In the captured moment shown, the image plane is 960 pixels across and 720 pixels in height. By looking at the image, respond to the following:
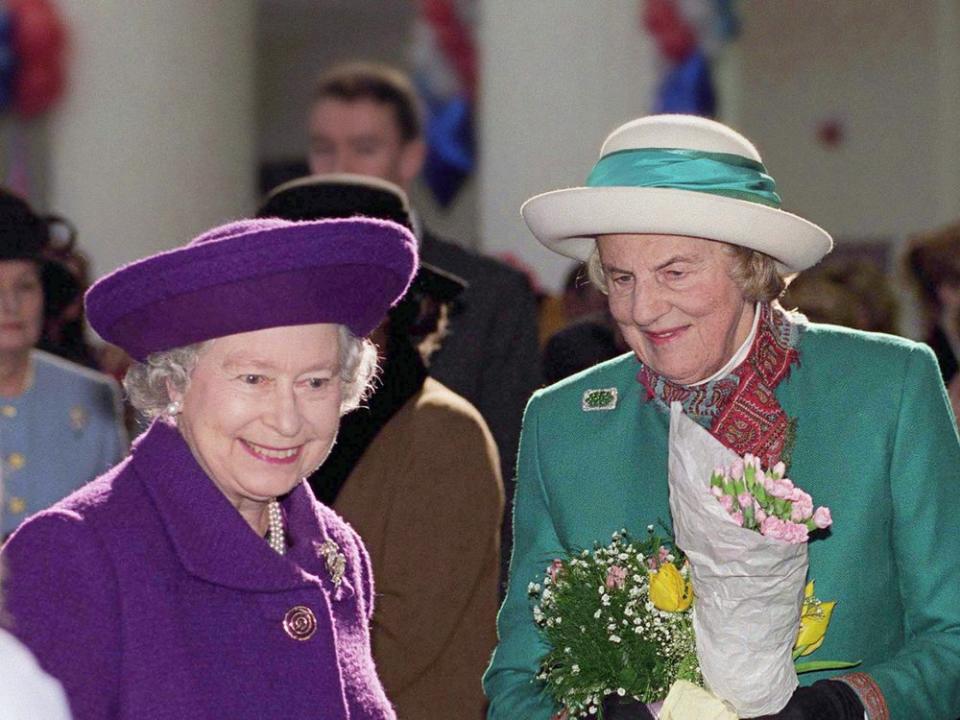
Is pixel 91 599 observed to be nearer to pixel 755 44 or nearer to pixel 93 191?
pixel 93 191

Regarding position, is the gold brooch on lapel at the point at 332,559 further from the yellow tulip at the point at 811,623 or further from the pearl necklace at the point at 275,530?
the yellow tulip at the point at 811,623

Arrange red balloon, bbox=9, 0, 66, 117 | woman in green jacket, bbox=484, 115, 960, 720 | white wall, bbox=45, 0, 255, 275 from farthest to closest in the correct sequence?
red balloon, bbox=9, 0, 66, 117
white wall, bbox=45, 0, 255, 275
woman in green jacket, bbox=484, 115, 960, 720

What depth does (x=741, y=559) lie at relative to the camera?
257 cm

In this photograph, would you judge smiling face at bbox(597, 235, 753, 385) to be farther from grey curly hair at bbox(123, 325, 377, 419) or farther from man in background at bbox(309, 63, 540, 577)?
man in background at bbox(309, 63, 540, 577)

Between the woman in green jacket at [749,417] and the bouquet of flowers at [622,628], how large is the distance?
0.24m

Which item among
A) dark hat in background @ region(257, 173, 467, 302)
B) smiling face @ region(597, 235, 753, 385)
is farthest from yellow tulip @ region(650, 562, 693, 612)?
dark hat in background @ region(257, 173, 467, 302)

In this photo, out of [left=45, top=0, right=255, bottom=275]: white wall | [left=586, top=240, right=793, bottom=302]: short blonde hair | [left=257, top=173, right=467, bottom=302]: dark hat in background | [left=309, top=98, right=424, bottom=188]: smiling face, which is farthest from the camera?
[left=45, top=0, right=255, bottom=275]: white wall

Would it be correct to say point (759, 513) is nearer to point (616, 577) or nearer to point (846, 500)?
point (616, 577)

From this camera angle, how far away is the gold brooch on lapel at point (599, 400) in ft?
10.5

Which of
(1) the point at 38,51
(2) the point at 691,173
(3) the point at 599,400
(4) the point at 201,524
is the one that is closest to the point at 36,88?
(1) the point at 38,51

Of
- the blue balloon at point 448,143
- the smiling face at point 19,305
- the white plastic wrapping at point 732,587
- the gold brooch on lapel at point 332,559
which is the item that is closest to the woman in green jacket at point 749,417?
the white plastic wrapping at point 732,587

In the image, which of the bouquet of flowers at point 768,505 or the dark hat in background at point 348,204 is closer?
the bouquet of flowers at point 768,505

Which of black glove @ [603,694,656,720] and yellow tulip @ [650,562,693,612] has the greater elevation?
yellow tulip @ [650,562,693,612]

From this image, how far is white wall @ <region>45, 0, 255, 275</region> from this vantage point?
8.04m
